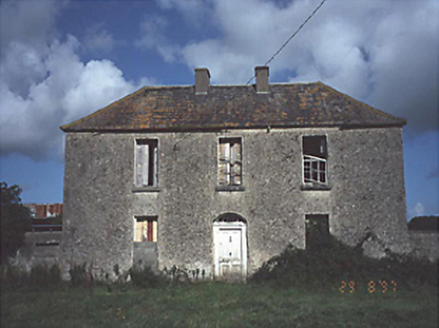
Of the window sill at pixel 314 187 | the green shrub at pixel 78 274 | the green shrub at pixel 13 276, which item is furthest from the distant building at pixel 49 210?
the window sill at pixel 314 187

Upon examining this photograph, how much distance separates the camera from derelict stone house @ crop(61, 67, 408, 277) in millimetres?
15102

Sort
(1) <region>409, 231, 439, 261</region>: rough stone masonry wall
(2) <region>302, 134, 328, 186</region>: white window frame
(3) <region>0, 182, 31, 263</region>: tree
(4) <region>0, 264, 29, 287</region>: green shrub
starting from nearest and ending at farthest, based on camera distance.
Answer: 1. (3) <region>0, 182, 31, 263</region>: tree
2. (4) <region>0, 264, 29, 287</region>: green shrub
3. (1) <region>409, 231, 439, 261</region>: rough stone masonry wall
4. (2) <region>302, 134, 328, 186</region>: white window frame

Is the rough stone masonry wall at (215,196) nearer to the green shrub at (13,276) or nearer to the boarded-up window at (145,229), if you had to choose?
the boarded-up window at (145,229)

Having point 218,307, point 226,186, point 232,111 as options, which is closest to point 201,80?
point 232,111

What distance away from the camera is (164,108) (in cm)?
1680

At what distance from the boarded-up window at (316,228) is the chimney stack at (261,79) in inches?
A: 220

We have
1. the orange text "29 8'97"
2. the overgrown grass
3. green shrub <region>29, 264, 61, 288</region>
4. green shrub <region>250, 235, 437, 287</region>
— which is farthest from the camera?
green shrub <region>250, 235, 437, 287</region>

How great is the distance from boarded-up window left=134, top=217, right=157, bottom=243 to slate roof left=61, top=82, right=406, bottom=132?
3.33 m

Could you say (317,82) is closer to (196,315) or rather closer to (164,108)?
(164,108)

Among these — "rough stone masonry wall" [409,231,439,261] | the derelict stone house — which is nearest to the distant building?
the derelict stone house

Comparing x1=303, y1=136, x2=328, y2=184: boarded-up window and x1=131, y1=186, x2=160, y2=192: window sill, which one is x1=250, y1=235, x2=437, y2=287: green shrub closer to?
x1=303, y1=136, x2=328, y2=184: boarded-up window

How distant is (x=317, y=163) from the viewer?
16078mm

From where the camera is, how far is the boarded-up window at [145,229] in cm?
1541

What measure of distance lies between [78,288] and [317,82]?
1217 centimetres
